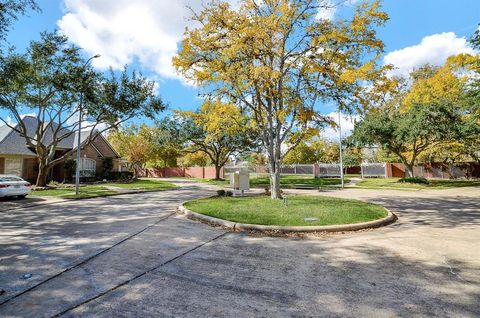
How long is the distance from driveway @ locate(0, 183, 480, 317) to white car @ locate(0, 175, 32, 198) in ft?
27.8

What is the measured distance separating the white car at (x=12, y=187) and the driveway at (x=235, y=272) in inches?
334

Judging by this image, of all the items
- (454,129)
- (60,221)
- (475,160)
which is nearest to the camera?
(60,221)

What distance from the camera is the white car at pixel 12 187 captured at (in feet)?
47.2

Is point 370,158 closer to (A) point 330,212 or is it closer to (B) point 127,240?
(A) point 330,212

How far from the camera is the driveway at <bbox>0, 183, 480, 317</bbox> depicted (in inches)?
133

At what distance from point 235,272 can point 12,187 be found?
15.4m

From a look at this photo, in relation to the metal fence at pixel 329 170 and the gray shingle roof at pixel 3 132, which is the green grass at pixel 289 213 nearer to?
the gray shingle roof at pixel 3 132

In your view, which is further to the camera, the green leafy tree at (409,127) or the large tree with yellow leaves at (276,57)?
the green leafy tree at (409,127)

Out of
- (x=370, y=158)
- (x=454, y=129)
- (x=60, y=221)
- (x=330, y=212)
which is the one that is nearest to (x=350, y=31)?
(x=330, y=212)

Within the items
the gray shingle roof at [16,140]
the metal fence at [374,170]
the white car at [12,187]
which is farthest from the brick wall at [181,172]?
the white car at [12,187]

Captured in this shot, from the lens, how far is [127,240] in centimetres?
655

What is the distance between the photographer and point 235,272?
4.56 metres

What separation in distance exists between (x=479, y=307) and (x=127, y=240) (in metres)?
6.27

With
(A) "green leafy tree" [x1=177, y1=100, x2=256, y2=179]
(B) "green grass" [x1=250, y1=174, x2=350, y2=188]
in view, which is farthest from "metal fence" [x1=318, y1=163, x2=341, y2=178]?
(A) "green leafy tree" [x1=177, y1=100, x2=256, y2=179]
